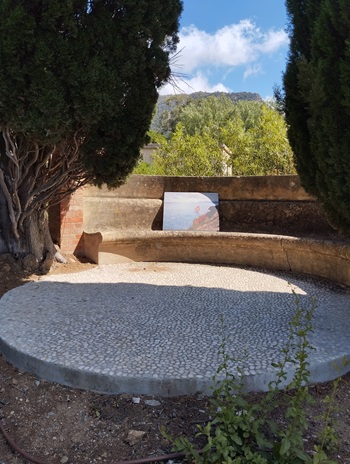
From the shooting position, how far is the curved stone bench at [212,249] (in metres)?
5.55

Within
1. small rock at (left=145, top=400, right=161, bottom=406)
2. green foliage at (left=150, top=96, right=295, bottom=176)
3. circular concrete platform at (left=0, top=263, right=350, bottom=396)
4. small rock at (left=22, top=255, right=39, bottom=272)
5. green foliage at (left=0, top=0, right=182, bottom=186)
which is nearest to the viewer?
small rock at (left=145, top=400, right=161, bottom=406)

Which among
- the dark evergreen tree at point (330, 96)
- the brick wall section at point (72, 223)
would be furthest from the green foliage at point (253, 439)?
the brick wall section at point (72, 223)

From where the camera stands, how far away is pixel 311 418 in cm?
233

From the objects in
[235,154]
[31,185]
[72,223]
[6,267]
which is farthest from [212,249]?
[235,154]

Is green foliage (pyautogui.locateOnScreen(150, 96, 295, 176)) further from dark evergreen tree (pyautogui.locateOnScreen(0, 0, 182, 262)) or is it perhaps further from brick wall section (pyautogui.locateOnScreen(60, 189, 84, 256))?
dark evergreen tree (pyautogui.locateOnScreen(0, 0, 182, 262))

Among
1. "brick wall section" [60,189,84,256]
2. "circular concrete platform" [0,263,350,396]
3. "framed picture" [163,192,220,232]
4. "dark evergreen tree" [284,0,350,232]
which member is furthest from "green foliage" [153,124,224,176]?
"dark evergreen tree" [284,0,350,232]

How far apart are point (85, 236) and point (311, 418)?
16.2 ft

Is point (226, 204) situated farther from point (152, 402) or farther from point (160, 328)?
point (152, 402)

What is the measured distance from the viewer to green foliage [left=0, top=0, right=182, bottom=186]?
409 centimetres

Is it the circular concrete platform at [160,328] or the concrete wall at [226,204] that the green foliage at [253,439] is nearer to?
the circular concrete platform at [160,328]

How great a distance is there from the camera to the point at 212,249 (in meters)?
6.43

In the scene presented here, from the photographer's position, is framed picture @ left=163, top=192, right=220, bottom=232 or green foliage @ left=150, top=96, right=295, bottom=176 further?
green foliage @ left=150, top=96, right=295, bottom=176

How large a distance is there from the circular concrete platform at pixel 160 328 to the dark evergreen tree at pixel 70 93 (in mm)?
1254

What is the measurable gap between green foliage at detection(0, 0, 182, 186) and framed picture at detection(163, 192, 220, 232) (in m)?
1.98
